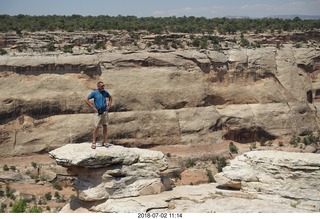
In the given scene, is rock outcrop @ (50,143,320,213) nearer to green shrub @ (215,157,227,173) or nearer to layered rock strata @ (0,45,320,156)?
green shrub @ (215,157,227,173)

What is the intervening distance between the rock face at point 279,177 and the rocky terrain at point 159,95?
9.01m

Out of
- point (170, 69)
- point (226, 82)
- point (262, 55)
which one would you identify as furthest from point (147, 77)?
point (262, 55)

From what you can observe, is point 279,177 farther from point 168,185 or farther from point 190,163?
point 190,163

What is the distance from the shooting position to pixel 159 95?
30.4 m

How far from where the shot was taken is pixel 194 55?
31.8 metres

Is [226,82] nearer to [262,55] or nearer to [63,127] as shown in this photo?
[262,55]

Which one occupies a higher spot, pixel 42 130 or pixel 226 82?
pixel 226 82

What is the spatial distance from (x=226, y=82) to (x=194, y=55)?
10.1ft

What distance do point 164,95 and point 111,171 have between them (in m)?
15.4

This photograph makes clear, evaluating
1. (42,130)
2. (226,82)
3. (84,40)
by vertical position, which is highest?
(84,40)

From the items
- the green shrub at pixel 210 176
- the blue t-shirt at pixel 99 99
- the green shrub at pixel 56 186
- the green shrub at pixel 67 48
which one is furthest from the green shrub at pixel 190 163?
the blue t-shirt at pixel 99 99

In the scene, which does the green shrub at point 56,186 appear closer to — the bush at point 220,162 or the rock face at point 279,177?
the bush at point 220,162

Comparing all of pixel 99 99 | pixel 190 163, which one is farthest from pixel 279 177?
pixel 190 163

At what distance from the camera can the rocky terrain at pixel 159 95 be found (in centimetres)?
2759
